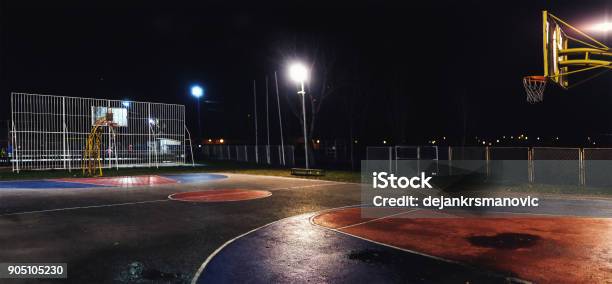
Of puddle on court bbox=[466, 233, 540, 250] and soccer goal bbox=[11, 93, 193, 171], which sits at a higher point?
soccer goal bbox=[11, 93, 193, 171]

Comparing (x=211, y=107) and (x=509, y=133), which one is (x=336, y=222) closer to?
(x=211, y=107)

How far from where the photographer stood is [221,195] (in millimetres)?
14781

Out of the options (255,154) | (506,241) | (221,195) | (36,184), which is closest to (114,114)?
(36,184)

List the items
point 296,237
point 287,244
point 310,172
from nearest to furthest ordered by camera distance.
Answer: point 287,244, point 296,237, point 310,172

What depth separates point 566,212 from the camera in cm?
1089

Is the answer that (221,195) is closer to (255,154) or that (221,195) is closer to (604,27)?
(604,27)

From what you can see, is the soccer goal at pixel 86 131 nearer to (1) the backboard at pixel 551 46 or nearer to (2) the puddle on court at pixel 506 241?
(2) the puddle on court at pixel 506 241

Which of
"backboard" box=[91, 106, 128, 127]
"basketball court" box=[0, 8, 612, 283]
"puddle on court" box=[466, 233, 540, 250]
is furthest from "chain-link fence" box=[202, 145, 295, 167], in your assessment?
"puddle on court" box=[466, 233, 540, 250]

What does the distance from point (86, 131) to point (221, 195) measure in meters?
16.7

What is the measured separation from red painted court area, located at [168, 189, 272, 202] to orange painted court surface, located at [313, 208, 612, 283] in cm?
443

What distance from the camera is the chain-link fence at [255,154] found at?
1325 inches

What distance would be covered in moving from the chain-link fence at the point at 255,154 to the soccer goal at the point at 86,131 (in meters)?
7.66

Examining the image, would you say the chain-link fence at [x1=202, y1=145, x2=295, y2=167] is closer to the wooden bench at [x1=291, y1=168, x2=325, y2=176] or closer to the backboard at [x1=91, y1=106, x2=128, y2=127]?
the wooden bench at [x1=291, y1=168, x2=325, y2=176]

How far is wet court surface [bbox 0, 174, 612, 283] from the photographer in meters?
5.98
